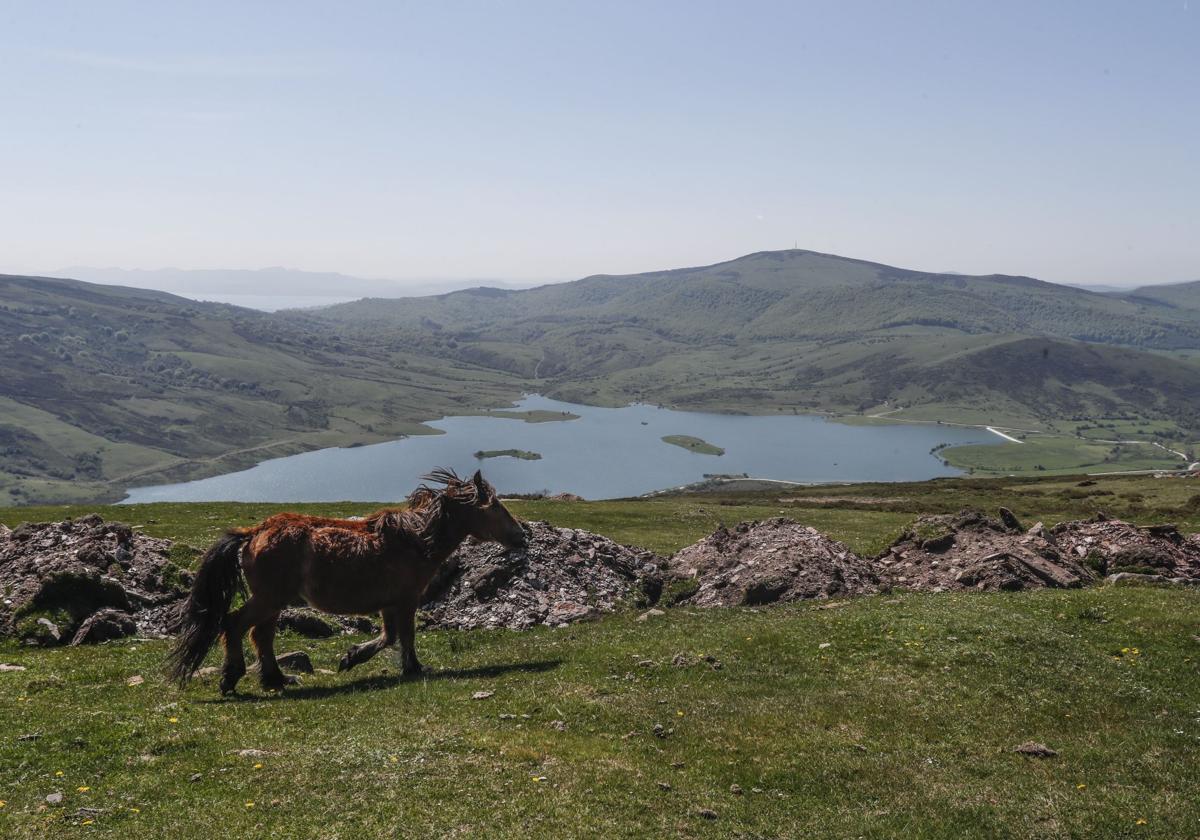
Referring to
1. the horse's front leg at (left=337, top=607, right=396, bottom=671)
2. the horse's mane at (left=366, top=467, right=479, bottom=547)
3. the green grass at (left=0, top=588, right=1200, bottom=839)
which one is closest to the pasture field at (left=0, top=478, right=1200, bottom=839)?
the green grass at (left=0, top=588, right=1200, bottom=839)

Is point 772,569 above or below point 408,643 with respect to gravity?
below

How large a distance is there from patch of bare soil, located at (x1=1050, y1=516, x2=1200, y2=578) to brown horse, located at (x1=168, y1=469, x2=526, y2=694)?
86.8 feet

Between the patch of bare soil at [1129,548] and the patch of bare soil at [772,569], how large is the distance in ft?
30.8

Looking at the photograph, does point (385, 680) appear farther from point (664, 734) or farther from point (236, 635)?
point (664, 734)

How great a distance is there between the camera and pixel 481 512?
18141 millimetres

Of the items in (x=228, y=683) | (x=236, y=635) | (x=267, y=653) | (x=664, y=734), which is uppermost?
(x=236, y=635)

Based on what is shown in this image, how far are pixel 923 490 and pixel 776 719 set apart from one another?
271ft

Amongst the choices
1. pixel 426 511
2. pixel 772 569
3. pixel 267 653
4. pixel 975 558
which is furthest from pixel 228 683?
pixel 975 558

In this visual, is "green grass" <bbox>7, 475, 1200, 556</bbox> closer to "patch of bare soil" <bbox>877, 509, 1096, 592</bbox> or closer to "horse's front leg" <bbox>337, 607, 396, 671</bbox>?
"patch of bare soil" <bbox>877, 509, 1096, 592</bbox>

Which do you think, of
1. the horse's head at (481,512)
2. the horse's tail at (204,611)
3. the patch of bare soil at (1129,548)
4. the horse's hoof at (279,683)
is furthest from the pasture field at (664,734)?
the patch of bare soil at (1129,548)

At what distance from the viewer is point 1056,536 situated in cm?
3316

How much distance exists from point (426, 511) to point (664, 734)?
25.1 ft

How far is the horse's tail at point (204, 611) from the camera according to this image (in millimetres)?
15188

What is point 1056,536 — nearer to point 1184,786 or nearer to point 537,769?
point 1184,786
